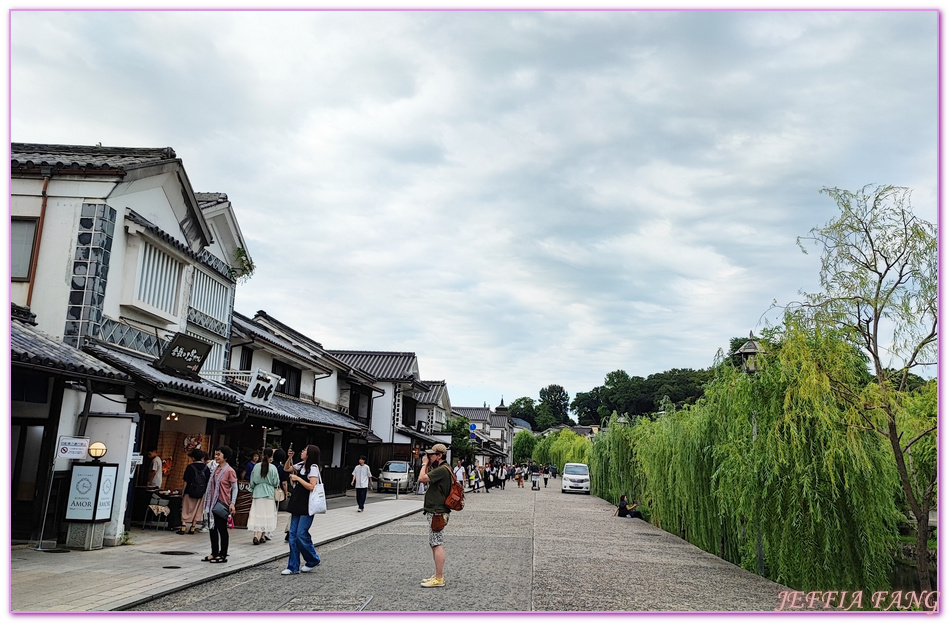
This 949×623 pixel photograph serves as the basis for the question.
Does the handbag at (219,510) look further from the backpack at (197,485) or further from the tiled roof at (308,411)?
the tiled roof at (308,411)

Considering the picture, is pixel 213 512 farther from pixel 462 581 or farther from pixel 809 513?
pixel 809 513

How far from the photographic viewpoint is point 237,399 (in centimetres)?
1355

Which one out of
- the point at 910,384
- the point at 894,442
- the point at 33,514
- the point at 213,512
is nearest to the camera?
the point at 894,442

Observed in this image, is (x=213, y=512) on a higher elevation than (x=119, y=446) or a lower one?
lower

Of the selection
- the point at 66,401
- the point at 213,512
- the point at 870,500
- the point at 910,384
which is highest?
the point at 910,384

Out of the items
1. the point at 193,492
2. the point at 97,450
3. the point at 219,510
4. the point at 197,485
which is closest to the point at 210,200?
the point at 197,485

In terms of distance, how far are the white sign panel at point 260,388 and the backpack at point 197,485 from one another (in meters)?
3.39

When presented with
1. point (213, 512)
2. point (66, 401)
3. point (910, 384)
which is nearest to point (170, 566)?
point (213, 512)

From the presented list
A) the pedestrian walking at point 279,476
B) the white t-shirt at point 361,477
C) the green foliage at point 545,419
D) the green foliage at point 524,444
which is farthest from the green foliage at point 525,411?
the pedestrian walking at point 279,476

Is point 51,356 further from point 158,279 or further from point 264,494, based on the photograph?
point 158,279

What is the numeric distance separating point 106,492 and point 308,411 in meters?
13.9

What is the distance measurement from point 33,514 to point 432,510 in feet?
20.3

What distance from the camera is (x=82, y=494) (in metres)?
9.58

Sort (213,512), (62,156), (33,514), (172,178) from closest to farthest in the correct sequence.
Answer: (213,512)
(33,514)
(62,156)
(172,178)
